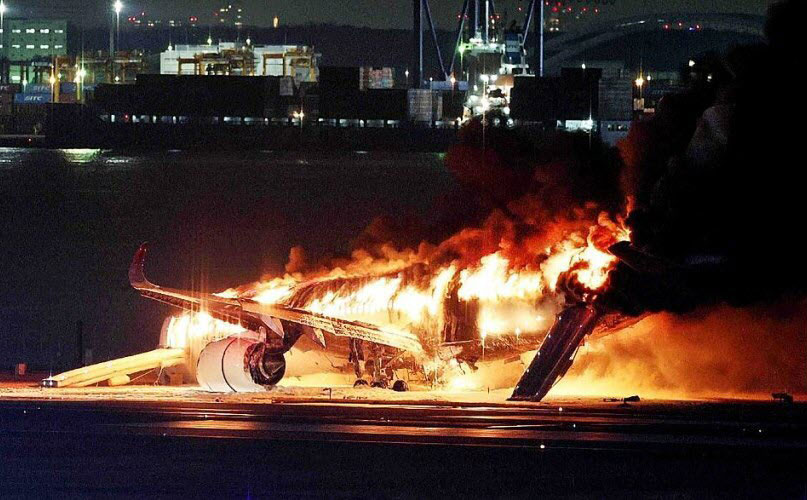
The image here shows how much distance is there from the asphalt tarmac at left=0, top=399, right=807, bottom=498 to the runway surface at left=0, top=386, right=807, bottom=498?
32 mm

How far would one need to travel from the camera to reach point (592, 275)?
31.4 metres

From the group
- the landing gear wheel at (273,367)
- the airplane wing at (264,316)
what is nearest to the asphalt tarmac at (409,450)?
the airplane wing at (264,316)

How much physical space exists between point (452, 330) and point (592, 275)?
4479 millimetres

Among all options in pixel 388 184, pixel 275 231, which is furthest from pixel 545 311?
pixel 388 184

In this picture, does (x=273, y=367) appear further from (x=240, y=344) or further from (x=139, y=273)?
(x=139, y=273)

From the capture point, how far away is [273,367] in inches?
1443

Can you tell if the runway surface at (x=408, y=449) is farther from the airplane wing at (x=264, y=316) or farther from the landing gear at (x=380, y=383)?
the landing gear at (x=380, y=383)

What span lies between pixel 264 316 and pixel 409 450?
44.0ft

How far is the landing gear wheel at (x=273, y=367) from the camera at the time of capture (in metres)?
36.5

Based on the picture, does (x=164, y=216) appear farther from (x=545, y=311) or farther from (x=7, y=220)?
(x=545, y=311)

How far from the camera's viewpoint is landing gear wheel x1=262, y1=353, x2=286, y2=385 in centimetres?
3653

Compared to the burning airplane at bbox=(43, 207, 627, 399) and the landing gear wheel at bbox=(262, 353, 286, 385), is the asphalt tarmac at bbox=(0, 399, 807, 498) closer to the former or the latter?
the burning airplane at bbox=(43, 207, 627, 399)

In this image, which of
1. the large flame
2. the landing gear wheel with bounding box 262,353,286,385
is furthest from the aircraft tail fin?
the landing gear wheel with bounding box 262,353,286,385

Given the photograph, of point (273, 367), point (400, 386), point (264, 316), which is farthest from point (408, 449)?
point (273, 367)
